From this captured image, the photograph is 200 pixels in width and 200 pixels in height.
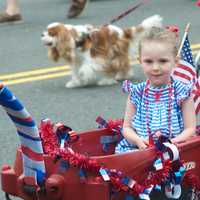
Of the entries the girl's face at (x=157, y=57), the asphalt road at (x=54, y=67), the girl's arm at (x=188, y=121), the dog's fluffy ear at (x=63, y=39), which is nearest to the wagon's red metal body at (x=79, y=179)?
the girl's arm at (x=188, y=121)

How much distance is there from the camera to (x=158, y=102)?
151 inches

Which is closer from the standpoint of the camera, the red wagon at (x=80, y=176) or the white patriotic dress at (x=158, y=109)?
the red wagon at (x=80, y=176)

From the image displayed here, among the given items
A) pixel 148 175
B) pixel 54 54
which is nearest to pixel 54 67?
pixel 54 54

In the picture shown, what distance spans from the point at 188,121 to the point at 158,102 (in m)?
0.19

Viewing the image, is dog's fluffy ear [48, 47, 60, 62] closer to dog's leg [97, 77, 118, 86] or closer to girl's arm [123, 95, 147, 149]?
dog's leg [97, 77, 118, 86]

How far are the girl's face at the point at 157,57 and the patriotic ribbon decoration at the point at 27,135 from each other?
2.63 ft

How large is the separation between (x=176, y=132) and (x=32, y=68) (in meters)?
4.48

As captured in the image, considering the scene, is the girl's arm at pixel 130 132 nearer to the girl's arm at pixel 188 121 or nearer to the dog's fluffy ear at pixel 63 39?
the girl's arm at pixel 188 121

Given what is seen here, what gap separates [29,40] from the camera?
9.77m

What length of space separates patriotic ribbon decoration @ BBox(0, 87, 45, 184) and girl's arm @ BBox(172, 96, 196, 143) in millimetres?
792

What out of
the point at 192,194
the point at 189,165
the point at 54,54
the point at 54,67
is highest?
the point at 189,165

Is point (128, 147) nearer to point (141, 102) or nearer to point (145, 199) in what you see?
point (141, 102)

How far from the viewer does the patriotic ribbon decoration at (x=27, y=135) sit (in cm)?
281

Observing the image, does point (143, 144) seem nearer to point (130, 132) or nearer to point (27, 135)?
point (130, 132)
